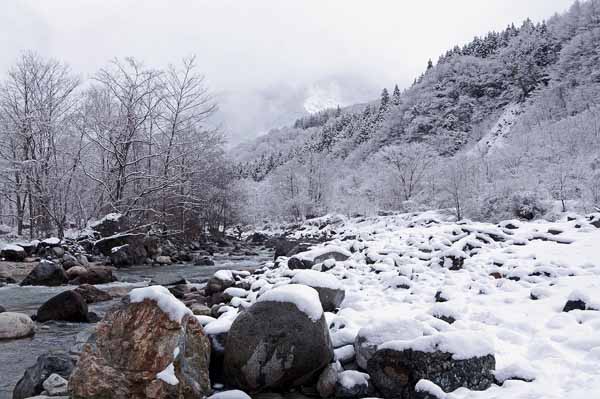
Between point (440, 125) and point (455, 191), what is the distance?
5324 centimetres

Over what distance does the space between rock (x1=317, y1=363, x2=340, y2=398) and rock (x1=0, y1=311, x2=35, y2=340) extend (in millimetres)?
5598

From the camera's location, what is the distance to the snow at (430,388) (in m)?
3.67

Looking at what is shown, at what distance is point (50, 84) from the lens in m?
23.3

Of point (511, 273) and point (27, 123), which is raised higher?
point (27, 123)

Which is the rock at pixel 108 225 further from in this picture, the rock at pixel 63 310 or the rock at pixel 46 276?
the rock at pixel 63 310

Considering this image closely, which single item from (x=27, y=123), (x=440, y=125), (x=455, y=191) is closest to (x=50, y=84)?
(x=27, y=123)

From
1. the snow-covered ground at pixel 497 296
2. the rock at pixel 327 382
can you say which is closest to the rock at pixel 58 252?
the snow-covered ground at pixel 497 296

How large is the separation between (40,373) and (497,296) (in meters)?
6.21

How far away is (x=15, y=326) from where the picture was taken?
22.9ft

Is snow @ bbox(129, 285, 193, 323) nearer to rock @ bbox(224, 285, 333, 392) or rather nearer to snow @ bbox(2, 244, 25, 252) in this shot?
rock @ bbox(224, 285, 333, 392)

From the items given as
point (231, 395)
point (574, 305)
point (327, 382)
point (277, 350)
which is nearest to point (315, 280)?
point (277, 350)

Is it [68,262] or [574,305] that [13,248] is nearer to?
[68,262]

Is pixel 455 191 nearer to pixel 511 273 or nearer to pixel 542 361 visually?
pixel 511 273

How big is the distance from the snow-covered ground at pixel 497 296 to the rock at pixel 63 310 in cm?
312
